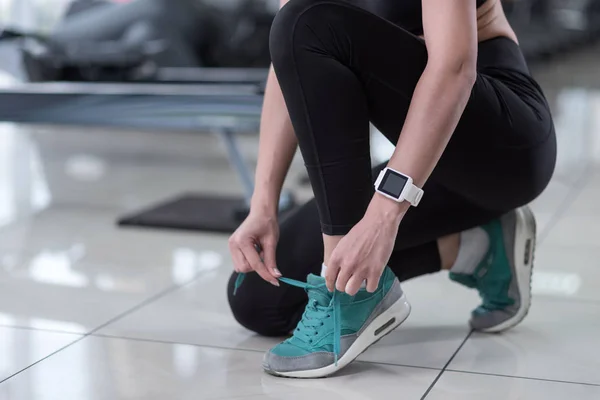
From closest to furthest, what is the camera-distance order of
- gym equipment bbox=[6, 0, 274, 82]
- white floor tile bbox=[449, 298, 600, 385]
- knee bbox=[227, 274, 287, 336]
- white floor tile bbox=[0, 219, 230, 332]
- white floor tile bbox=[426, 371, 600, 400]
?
white floor tile bbox=[426, 371, 600, 400] → white floor tile bbox=[449, 298, 600, 385] → knee bbox=[227, 274, 287, 336] → white floor tile bbox=[0, 219, 230, 332] → gym equipment bbox=[6, 0, 274, 82]

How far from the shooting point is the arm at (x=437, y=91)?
1121 mm

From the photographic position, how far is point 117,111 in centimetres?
241

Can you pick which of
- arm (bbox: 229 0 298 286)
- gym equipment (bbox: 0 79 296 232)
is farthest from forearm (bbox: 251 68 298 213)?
gym equipment (bbox: 0 79 296 232)

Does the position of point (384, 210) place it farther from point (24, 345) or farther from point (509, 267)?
point (24, 345)

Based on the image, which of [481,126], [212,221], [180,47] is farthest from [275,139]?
[180,47]

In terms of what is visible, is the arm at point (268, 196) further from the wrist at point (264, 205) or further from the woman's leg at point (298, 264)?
the woman's leg at point (298, 264)

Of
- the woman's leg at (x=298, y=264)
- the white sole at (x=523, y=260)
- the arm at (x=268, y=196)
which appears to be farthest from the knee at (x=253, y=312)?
the white sole at (x=523, y=260)

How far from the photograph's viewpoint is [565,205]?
Result: 8.84ft

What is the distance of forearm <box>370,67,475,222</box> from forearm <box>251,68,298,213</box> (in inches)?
10.1

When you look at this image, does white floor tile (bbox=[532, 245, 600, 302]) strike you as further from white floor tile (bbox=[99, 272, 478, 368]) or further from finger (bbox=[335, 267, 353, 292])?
finger (bbox=[335, 267, 353, 292])

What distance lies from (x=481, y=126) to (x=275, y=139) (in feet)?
0.99

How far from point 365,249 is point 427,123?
0.57ft

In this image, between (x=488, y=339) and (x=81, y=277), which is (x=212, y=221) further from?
(x=488, y=339)

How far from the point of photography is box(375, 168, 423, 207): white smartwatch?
1124 millimetres
